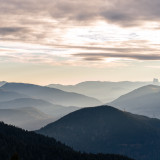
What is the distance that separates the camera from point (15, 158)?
309ft

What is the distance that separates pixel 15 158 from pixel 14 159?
613mm

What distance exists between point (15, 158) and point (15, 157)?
0.36 metres

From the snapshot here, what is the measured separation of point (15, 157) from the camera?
9394 cm

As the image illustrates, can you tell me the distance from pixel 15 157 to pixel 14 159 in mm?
923

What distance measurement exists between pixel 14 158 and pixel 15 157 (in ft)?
2.72

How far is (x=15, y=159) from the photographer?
308ft

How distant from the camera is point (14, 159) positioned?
94375 millimetres

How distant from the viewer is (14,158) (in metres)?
94.5

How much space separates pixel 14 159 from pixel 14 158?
30 centimetres

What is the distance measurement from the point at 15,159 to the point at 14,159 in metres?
0.54
